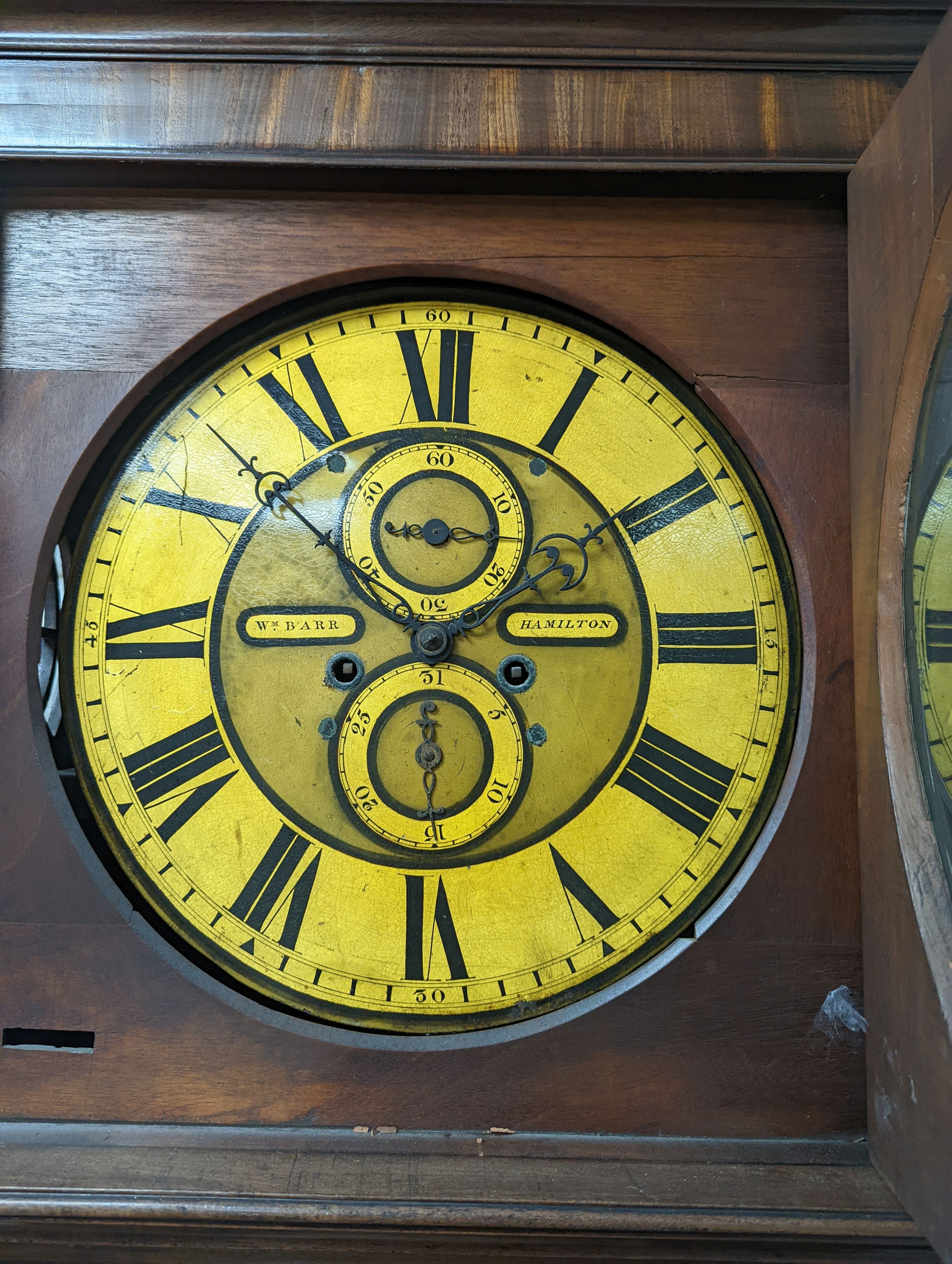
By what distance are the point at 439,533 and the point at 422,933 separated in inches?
19.1

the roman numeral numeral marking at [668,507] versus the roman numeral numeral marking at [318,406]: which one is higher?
the roman numeral numeral marking at [318,406]

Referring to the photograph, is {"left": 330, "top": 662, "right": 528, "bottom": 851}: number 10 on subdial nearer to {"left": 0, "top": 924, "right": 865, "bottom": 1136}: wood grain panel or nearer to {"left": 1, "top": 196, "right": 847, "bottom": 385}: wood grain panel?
{"left": 0, "top": 924, "right": 865, "bottom": 1136}: wood grain panel

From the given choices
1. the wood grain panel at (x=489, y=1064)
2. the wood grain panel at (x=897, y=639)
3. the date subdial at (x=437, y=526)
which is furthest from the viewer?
the date subdial at (x=437, y=526)

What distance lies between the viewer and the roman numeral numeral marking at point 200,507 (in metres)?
1.21

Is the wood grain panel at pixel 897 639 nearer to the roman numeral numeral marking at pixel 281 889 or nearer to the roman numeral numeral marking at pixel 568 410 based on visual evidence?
the roman numeral numeral marking at pixel 568 410

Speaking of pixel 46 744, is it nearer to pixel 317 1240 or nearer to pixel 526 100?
pixel 317 1240

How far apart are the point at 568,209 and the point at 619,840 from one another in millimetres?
773

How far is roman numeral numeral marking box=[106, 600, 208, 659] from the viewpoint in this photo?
3.93 ft

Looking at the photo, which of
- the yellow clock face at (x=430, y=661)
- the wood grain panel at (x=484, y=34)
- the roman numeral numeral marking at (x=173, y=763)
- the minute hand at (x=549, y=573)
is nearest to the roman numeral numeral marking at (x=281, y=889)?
the yellow clock face at (x=430, y=661)

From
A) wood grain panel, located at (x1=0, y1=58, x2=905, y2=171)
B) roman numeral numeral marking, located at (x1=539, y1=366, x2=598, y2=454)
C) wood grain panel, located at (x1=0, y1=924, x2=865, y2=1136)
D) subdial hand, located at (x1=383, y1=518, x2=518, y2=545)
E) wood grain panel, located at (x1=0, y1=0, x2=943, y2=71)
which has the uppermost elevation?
wood grain panel, located at (x1=0, y1=0, x2=943, y2=71)

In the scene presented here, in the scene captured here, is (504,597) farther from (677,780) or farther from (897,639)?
(897,639)

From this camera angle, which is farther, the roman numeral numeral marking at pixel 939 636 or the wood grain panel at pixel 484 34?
the wood grain panel at pixel 484 34

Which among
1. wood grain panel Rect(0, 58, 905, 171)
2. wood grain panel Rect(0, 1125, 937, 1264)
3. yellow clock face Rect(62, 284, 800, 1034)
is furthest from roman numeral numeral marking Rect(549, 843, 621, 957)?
wood grain panel Rect(0, 58, 905, 171)

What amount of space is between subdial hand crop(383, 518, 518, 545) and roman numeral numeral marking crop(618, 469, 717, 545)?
146 millimetres
